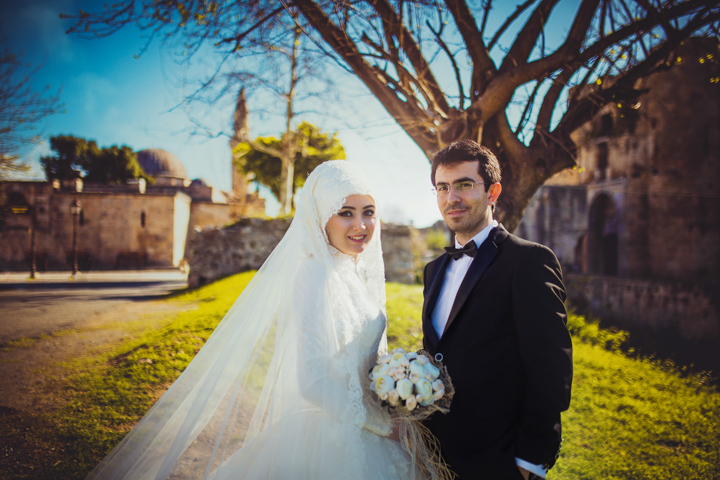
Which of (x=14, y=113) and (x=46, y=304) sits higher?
(x=14, y=113)

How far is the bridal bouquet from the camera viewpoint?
169 centimetres

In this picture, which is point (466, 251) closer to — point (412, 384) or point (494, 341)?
point (494, 341)

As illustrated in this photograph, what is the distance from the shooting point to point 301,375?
1807mm

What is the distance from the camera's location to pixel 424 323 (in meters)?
2.17

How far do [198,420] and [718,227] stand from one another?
1852cm

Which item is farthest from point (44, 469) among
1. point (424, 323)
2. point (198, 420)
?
point (424, 323)

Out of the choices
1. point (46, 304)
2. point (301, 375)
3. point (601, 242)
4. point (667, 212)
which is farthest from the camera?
point (601, 242)

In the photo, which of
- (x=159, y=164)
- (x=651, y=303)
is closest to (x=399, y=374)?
(x=651, y=303)

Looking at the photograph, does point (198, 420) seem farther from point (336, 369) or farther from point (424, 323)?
point (424, 323)

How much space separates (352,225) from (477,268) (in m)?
0.78

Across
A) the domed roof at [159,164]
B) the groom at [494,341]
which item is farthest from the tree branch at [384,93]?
the domed roof at [159,164]

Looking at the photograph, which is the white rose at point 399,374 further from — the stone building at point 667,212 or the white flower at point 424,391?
the stone building at point 667,212

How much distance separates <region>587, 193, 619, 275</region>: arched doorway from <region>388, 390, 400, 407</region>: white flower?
2089 cm

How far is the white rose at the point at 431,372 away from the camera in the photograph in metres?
1.74
